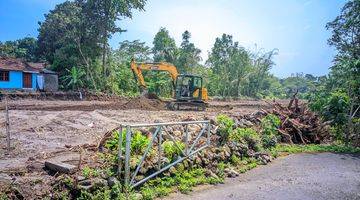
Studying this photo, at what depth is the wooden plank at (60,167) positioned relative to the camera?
691cm

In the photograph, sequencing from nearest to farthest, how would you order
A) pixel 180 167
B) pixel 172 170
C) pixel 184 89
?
pixel 172 170
pixel 180 167
pixel 184 89

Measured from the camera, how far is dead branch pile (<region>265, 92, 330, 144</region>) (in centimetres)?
1680

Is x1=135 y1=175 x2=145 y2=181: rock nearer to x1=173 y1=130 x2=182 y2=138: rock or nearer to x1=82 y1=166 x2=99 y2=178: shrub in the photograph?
x1=82 y1=166 x2=99 y2=178: shrub

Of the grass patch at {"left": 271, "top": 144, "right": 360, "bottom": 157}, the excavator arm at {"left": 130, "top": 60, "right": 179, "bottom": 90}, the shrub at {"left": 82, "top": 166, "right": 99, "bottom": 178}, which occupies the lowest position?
the grass patch at {"left": 271, "top": 144, "right": 360, "bottom": 157}

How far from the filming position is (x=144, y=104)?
25.7m

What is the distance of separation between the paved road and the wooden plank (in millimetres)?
2364

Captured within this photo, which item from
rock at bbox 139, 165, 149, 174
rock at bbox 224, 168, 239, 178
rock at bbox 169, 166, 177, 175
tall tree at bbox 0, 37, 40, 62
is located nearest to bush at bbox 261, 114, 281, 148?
rock at bbox 224, 168, 239, 178

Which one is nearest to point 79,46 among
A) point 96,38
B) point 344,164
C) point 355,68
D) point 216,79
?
point 96,38

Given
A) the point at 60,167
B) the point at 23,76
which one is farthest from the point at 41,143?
the point at 23,76

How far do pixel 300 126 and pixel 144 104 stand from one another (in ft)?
40.9

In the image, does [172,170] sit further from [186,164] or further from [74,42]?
[74,42]

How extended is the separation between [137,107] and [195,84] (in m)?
A: 4.74

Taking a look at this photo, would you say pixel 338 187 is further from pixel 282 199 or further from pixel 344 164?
pixel 344 164

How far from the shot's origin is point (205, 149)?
35.2 feet
